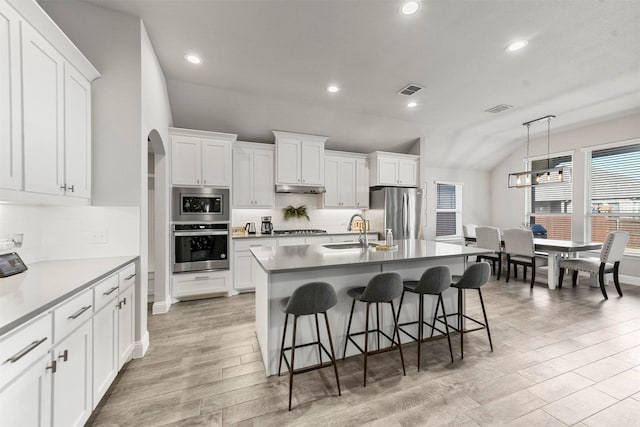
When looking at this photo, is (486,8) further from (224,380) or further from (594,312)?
(594,312)

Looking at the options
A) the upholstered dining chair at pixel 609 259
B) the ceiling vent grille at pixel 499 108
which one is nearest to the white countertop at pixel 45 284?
the ceiling vent grille at pixel 499 108

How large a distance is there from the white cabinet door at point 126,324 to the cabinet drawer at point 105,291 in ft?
0.48

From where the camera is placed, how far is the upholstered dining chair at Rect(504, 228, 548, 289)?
470 cm

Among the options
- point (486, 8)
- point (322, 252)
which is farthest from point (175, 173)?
point (486, 8)

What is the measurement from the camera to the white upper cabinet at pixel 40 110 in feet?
4.82

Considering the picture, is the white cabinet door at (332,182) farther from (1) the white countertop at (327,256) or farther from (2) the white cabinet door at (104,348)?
(2) the white cabinet door at (104,348)

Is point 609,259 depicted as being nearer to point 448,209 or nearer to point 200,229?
point 448,209

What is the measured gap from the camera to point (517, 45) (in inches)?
109

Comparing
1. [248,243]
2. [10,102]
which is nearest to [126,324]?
[10,102]

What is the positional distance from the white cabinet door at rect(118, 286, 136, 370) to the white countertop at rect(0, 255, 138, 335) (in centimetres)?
28

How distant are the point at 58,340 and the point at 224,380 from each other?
1218mm

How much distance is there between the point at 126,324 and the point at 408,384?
2364mm

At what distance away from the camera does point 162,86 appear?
332cm

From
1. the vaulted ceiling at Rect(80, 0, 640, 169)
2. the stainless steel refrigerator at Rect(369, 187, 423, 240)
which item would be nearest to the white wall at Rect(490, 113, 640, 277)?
the vaulted ceiling at Rect(80, 0, 640, 169)
